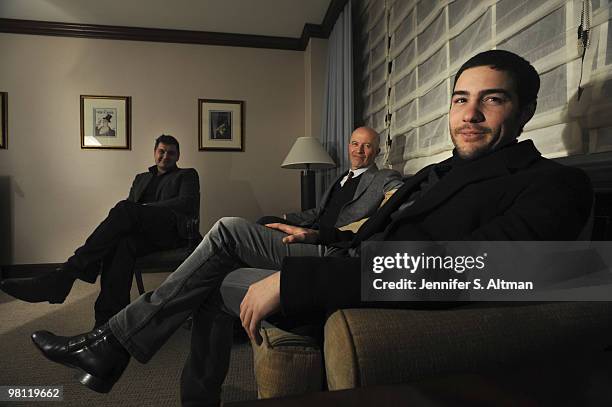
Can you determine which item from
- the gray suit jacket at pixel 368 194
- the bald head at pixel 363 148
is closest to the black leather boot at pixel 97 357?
the gray suit jacket at pixel 368 194

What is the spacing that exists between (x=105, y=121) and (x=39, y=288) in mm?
2336

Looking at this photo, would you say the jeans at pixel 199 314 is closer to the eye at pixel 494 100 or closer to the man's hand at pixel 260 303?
the man's hand at pixel 260 303

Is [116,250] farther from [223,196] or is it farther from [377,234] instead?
[223,196]

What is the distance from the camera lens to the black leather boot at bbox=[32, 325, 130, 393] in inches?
40.9

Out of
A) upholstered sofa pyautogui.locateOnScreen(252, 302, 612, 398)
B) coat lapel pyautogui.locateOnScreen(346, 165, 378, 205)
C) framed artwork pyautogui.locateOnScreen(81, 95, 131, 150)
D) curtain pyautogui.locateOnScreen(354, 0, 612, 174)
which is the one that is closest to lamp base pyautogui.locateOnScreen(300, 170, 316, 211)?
curtain pyautogui.locateOnScreen(354, 0, 612, 174)

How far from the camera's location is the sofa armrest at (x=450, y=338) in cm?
50

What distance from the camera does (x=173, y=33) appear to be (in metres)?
3.88

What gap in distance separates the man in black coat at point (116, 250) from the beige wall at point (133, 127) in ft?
4.69

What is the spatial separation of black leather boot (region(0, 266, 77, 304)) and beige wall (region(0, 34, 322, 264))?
1.99m

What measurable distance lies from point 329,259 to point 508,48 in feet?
4.42

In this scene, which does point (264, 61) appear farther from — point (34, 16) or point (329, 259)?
point (329, 259)

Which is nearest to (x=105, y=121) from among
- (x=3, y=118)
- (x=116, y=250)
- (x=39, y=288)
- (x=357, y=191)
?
(x=3, y=118)

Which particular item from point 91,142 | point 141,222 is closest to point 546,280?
point 141,222

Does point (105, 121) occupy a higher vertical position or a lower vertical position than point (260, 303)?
higher
